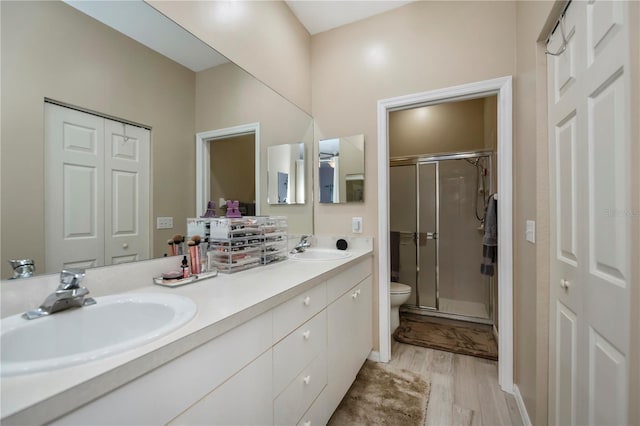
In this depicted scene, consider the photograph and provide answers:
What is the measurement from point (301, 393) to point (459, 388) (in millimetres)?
1265

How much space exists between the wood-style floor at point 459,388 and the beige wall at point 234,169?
5.53ft

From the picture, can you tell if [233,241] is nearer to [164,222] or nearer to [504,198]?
[164,222]

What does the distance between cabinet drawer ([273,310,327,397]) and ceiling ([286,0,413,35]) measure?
2.17m

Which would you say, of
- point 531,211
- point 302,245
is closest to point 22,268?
point 302,245

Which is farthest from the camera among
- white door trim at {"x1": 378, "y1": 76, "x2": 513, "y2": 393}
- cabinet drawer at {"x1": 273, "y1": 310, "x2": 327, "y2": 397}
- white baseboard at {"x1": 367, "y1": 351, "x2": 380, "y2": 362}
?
white baseboard at {"x1": 367, "y1": 351, "x2": 380, "y2": 362}

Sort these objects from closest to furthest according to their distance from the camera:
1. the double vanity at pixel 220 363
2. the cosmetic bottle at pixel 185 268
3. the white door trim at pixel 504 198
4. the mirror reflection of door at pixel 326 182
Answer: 1. the double vanity at pixel 220 363
2. the cosmetic bottle at pixel 185 268
3. the white door trim at pixel 504 198
4. the mirror reflection of door at pixel 326 182

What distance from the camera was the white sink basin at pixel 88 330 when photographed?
525 mm

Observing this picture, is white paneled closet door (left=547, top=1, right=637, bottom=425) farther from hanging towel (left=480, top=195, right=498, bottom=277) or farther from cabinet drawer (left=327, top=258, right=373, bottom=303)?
hanging towel (left=480, top=195, right=498, bottom=277)

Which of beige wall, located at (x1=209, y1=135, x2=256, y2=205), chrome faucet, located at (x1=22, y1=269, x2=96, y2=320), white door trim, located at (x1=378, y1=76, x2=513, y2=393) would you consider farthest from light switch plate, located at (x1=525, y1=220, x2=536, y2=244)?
chrome faucet, located at (x1=22, y1=269, x2=96, y2=320)

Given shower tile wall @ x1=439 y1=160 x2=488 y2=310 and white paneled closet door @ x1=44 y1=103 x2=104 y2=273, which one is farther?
shower tile wall @ x1=439 y1=160 x2=488 y2=310

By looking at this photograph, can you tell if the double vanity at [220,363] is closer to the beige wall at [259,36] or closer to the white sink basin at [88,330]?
the white sink basin at [88,330]

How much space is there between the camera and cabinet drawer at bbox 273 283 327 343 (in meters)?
0.98

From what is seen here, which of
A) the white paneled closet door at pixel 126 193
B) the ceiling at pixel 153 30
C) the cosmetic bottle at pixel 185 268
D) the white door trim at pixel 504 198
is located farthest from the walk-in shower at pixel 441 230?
the white paneled closet door at pixel 126 193

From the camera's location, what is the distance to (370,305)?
204cm
